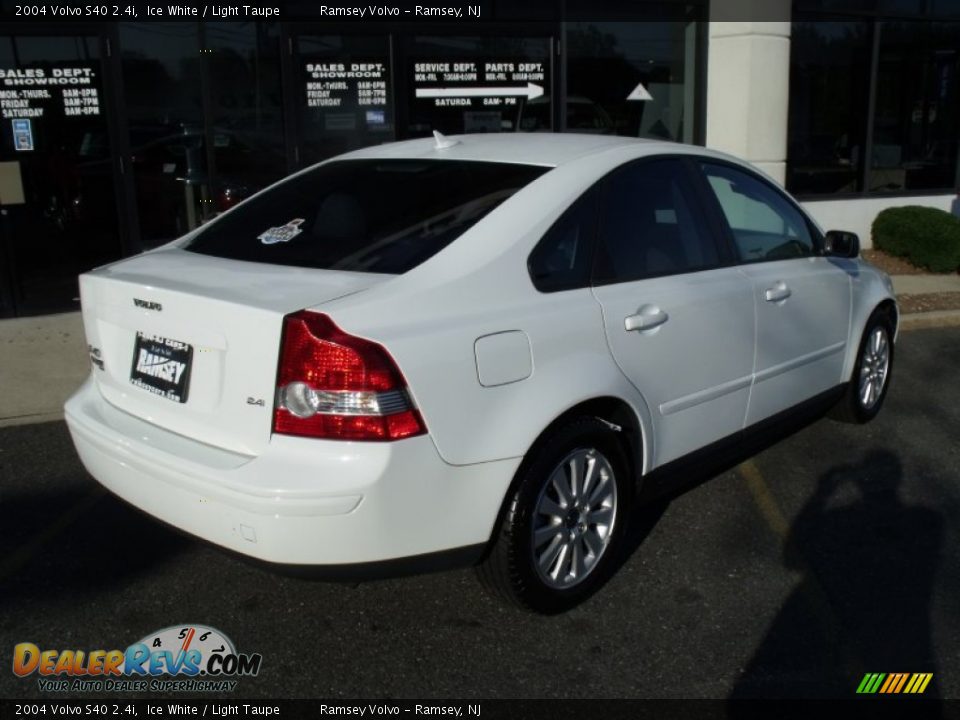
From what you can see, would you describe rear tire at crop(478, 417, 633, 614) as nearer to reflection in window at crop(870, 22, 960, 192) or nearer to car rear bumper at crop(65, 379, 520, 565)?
car rear bumper at crop(65, 379, 520, 565)

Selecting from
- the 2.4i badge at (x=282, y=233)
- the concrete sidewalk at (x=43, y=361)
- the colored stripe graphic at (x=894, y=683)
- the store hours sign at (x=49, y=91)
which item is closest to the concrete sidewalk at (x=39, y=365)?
the concrete sidewalk at (x=43, y=361)

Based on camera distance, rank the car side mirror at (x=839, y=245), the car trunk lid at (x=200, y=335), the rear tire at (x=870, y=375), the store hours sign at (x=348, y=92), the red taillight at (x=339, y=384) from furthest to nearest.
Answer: the store hours sign at (x=348, y=92)
the rear tire at (x=870, y=375)
the car side mirror at (x=839, y=245)
the car trunk lid at (x=200, y=335)
the red taillight at (x=339, y=384)

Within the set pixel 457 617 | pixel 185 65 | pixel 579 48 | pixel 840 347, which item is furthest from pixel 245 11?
pixel 457 617

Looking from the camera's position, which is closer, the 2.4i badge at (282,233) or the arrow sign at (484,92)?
the 2.4i badge at (282,233)

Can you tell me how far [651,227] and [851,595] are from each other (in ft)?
5.21

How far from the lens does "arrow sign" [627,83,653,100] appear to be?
37.1ft

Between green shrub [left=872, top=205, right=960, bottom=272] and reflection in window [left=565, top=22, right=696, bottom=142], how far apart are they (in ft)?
8.37

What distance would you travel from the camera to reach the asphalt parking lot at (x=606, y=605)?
3.17 metres

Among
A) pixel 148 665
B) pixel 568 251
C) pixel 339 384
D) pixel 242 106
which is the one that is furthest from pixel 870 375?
pixel 242 106

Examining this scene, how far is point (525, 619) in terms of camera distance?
351cm

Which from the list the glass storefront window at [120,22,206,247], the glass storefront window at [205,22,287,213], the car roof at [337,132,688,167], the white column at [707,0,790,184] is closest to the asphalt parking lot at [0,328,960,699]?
the car roof at [337,132,688,167]

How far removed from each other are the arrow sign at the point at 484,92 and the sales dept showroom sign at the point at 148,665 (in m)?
7.77

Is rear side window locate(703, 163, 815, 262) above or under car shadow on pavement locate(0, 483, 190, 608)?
above

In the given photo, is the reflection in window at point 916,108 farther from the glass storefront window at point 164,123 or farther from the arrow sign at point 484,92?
the glass storefront window at point 164,123
